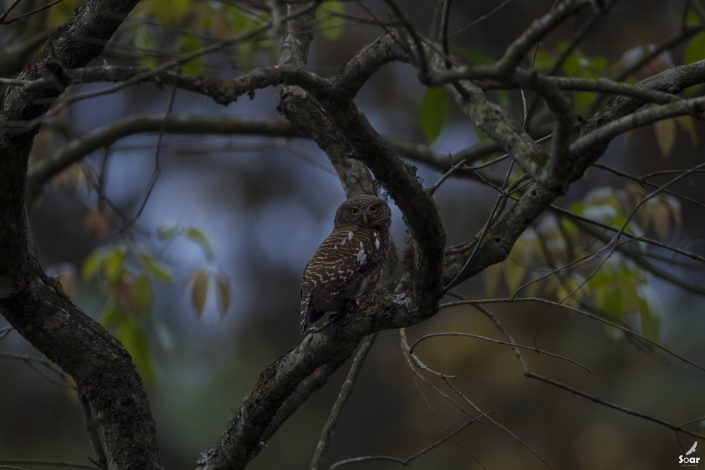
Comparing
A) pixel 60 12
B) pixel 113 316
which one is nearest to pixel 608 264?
pixel 113 316

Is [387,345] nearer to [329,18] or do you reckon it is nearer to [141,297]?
[141,297]

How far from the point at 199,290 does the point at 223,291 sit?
206 millimetres

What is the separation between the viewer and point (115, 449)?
320 cm

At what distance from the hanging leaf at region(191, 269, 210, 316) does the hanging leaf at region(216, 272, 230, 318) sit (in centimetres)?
9

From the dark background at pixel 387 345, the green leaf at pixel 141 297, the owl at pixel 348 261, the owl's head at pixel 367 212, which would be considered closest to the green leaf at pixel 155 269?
the green leaf at pixel 141 297

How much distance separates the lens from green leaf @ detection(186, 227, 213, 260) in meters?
4.94

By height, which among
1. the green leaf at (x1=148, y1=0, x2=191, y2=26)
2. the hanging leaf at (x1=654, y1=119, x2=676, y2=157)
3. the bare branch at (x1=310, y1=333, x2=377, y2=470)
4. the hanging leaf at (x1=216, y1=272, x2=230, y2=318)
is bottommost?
the bare branch at (x1=310, y1=333, x2=377, y2=470)

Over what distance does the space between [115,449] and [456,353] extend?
7.58m

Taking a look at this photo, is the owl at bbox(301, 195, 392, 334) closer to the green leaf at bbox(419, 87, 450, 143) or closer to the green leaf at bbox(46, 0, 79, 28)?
the green leaf at bbox(419, 87, 450, 143)

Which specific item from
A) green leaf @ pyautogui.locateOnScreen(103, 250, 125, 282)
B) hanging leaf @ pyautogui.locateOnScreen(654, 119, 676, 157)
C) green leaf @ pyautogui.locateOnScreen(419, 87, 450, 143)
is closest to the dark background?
green leaf @ pyautogui.locateOnScreen(103, 250, 125, 282)

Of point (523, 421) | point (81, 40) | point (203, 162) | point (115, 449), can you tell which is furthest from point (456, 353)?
point (81, 40)

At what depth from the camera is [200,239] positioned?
496 cm

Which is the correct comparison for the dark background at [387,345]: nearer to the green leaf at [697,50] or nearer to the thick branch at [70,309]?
the green leaf at [697,50]

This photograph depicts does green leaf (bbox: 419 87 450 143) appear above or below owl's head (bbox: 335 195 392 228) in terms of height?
above
